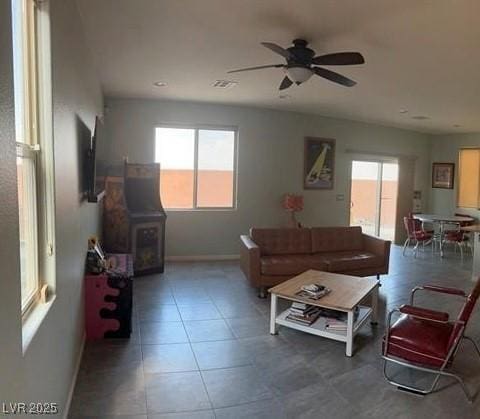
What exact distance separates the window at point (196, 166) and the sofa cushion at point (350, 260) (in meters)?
2.34

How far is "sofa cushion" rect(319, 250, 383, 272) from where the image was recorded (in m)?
5.15

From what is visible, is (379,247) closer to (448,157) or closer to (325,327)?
(325,327)

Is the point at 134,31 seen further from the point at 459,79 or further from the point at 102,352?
the point at 459,79

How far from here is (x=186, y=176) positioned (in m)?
6.79

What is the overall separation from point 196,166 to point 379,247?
129 inches

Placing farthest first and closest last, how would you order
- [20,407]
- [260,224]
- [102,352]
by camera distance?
[260,224], [102,352], [20,407]

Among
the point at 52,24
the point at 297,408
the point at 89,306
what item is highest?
the point at 52,24

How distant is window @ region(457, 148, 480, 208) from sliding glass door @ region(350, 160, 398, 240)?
1477 millimetres

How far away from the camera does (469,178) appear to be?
29.2ft

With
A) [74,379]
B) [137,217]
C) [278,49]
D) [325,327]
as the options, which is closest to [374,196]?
[137,217]

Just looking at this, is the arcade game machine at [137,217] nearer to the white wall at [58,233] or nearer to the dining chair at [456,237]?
the white wall at [58,233]

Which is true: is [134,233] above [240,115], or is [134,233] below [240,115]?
below

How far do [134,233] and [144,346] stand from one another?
7.83ft

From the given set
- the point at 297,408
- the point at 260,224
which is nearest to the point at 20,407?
the point at 297,408
